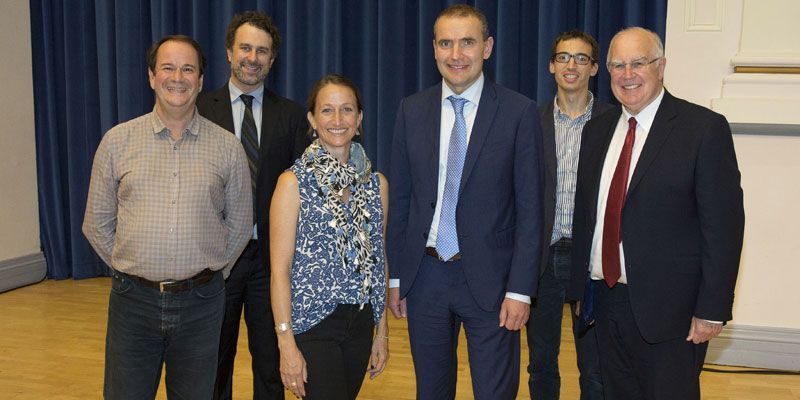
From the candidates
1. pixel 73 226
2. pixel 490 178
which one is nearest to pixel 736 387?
pixel 490 178

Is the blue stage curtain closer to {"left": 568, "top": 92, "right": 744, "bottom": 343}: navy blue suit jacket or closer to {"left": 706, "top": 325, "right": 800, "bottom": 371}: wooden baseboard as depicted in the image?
{"left": 706, "top": 325, "right": 800, "bottom": 371}: wooden baseboard

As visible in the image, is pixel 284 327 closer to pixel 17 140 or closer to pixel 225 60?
pixel 225 60

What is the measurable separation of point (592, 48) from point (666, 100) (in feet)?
3.15

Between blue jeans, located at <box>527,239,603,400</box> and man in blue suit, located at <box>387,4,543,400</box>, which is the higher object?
man in blue suit, located at <box>387,4,543,400</box>

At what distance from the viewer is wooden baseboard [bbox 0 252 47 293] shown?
559 cm

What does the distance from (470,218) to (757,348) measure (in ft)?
8.45

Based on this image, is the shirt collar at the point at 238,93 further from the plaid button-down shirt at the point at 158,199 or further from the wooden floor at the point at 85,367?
the wooden floor at the point at 85,367

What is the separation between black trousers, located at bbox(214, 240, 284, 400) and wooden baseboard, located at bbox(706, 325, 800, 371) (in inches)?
96.7

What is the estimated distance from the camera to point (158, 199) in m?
2.16

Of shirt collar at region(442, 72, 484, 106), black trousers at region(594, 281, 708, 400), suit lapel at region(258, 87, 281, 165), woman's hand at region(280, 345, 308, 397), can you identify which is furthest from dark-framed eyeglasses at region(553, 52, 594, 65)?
woman's hand at region(280, 345, 308, 397)

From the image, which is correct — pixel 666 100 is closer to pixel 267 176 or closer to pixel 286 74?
pixel 267 176

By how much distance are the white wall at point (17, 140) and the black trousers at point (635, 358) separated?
4.97 m

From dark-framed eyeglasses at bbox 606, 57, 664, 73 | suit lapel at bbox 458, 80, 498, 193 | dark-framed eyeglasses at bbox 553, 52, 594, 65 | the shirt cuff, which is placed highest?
dark-framed eyeglasses at bbox 553, 52, 594, 65

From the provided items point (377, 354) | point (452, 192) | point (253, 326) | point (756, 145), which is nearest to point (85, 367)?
point (253, 326)
